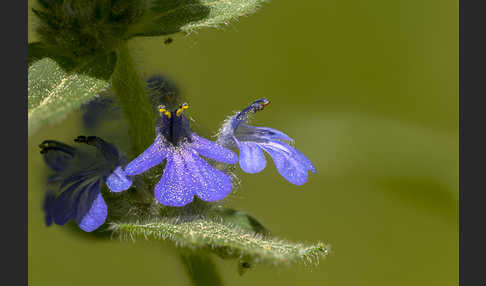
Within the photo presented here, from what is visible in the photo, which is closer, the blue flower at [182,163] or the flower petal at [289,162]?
the blue flower at [182,163]

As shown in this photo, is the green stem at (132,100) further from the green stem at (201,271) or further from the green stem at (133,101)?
the green stem at (201,271)

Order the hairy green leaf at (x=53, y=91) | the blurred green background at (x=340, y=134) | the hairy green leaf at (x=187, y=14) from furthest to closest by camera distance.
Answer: the blurred green background at (x=340, y=134), the hairy green leaf at (x=187, y=14), the hairy green leaf at (x=53, y=91)

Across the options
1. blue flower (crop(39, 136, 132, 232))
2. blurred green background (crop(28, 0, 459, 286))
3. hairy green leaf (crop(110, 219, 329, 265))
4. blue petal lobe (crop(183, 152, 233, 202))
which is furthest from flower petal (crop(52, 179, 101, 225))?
A: blurred green background (crop(28, 0, 459, 286))

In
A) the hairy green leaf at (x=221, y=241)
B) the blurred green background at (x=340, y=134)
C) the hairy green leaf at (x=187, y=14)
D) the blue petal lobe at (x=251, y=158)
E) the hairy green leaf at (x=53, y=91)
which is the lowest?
the blurred green background at (x=340, y=134)

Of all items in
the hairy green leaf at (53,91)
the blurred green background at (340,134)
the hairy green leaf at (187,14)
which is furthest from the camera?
the blurred green background at (340,134)

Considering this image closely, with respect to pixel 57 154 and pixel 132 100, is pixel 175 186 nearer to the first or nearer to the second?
pixel 132 100

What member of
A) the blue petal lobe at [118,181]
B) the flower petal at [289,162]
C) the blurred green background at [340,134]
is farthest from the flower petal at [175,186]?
the blurred green background at [340,134]

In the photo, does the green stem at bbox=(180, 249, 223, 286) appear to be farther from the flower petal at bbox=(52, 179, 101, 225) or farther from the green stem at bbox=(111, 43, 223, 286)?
the flower petal at bbox=(52, 179, 101, 225)
